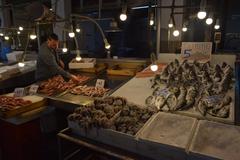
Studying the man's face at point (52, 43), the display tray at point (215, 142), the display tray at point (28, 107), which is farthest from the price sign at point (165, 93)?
the man's face at point (52, 43)

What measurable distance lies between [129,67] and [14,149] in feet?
9.02

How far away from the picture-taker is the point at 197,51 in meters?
3.97

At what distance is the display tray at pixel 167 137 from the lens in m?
1.65

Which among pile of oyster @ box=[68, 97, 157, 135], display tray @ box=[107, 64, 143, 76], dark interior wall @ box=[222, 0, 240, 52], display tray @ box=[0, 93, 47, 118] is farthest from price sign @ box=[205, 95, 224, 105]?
dark interior wall @ box=[222, 0, 240, 52]

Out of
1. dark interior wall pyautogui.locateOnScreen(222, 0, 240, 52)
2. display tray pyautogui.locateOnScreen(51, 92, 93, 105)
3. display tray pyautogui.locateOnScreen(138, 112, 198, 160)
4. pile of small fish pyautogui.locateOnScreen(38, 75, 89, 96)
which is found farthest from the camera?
dark interior wall pyautogui.locateOnScreen(222, 0, 240, 52)

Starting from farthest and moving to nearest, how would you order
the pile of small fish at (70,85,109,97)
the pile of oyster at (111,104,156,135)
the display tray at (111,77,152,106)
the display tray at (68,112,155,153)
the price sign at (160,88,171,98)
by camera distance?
1. the pile of small fish at (70,85,109,97)
2. the display tray at (111,77,152,106)
3. the price sign at (160,88,171,98)
4. the pile of oyster at (111,104,156,135)
5. the display tray at (68,112,155,153)

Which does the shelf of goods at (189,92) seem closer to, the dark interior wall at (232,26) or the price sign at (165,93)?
the price sign at (165,93)

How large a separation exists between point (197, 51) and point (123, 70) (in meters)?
1.51

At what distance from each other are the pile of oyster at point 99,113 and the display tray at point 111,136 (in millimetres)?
53

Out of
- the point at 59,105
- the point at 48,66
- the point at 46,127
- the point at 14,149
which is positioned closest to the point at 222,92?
the point at 59,105

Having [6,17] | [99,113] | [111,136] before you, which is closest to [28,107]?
[99,113]

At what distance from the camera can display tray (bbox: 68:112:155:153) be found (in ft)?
6.06

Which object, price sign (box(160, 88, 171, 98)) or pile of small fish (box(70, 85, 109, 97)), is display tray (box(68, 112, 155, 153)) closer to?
price sign (box(160, 88, 171, 98))

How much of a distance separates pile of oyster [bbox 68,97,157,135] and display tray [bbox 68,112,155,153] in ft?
0.16
